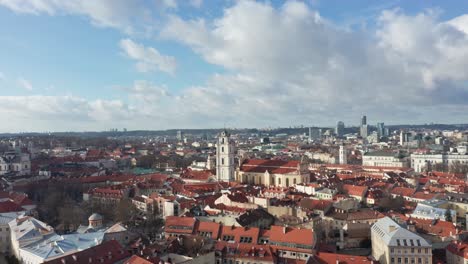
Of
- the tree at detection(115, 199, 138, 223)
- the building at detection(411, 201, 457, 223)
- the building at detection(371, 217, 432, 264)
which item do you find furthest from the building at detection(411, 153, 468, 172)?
the building at detection(371, 217, 432, 264)

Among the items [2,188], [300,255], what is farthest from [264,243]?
[2,188]

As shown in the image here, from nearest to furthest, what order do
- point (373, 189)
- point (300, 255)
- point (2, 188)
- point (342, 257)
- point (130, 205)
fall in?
point (342, 257), point (300, 255), point (130, 205), point (373, 189), point (2, 188)

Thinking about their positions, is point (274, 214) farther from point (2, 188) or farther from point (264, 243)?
point (2, 188)

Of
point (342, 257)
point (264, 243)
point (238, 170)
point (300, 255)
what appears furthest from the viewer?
point (238, 170)

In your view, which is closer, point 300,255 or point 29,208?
point 300,255

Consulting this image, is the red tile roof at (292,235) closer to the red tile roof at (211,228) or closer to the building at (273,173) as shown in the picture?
the red tile roof at (211,228)

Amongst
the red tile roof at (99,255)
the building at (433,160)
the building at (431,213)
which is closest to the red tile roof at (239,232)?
the red tile roof at (99,255)
